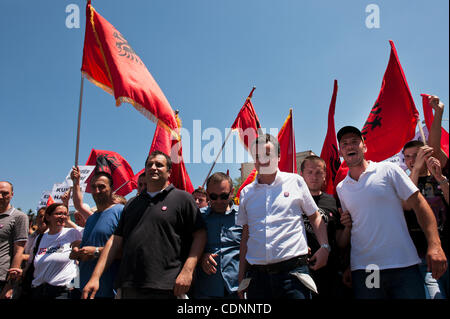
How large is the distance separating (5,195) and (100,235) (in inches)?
89.0

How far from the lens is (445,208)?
2.99 m

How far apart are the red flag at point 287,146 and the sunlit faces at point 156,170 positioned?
3453 mm

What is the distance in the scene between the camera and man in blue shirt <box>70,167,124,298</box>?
9.93ft

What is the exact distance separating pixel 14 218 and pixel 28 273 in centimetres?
81

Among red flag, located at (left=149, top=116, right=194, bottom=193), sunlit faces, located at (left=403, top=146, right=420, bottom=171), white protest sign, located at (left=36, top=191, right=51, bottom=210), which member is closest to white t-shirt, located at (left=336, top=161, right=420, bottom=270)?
sunlit faces, located at (left=403, top=146, right=420, bottom=171)

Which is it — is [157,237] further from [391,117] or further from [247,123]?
[247,123]

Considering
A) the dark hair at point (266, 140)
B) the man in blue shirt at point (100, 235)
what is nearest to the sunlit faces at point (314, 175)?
the dark hair at point (266, 140)

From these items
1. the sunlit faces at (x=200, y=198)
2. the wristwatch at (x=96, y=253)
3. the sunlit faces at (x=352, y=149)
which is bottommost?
the wristwatch at (x=96, y=253)

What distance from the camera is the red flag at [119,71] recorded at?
14.9ft

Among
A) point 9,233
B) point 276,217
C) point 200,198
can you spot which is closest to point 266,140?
point 276,217

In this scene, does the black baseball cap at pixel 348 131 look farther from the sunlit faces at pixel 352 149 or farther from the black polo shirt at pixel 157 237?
the black polo shirt at pixel 157 237

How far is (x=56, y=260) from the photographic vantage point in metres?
3.90

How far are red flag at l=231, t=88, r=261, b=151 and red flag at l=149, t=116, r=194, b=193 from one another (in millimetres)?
1525
